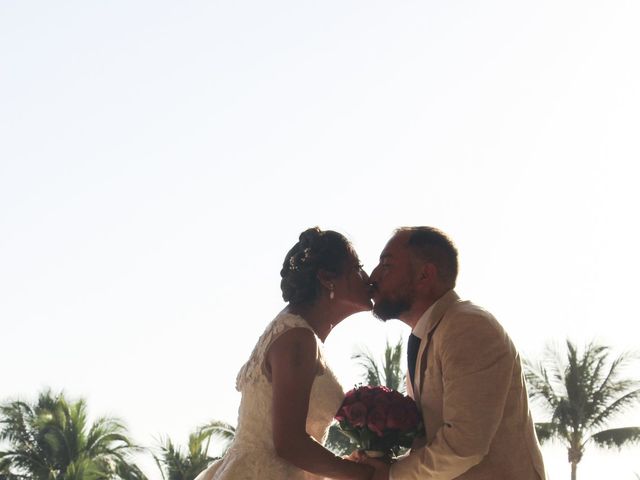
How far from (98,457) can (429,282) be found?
32814 mm

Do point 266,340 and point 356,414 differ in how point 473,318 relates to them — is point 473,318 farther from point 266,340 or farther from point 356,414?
point 266,340

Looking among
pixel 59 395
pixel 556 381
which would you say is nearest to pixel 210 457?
pixel 59 395

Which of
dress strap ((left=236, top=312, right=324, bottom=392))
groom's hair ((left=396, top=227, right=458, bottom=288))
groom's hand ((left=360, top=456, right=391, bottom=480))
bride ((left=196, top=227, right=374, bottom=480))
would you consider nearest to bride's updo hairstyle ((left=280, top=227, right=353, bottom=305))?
bride ((left=196, top=227, right=374, bottom=480))

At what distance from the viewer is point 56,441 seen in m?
37.2

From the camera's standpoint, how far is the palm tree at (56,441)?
36906 millimetres

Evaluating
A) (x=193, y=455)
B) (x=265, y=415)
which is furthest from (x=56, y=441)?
(x=265, y=415)

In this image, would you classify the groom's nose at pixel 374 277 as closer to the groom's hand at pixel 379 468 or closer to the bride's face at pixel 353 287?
the bride's face at pixel 353 287

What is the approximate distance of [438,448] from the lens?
5.32 m

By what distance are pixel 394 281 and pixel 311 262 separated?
48 centimetres

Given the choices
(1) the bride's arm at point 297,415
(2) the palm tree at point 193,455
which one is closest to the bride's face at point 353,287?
(1) the bride's arm at point 297,415

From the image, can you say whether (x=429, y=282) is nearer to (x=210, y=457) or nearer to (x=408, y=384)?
(x=408, y=384)

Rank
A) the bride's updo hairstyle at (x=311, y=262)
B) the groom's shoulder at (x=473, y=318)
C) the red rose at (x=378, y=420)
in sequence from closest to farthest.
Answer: the groom's shoulder at (x=473, y=318), the red rose at (x=378, y=420), the bride's updo hairstyle at (x=311, y=262)

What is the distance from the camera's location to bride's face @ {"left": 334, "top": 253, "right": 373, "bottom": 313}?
20.0 ft

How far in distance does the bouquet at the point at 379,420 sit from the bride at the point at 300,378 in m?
0.11
